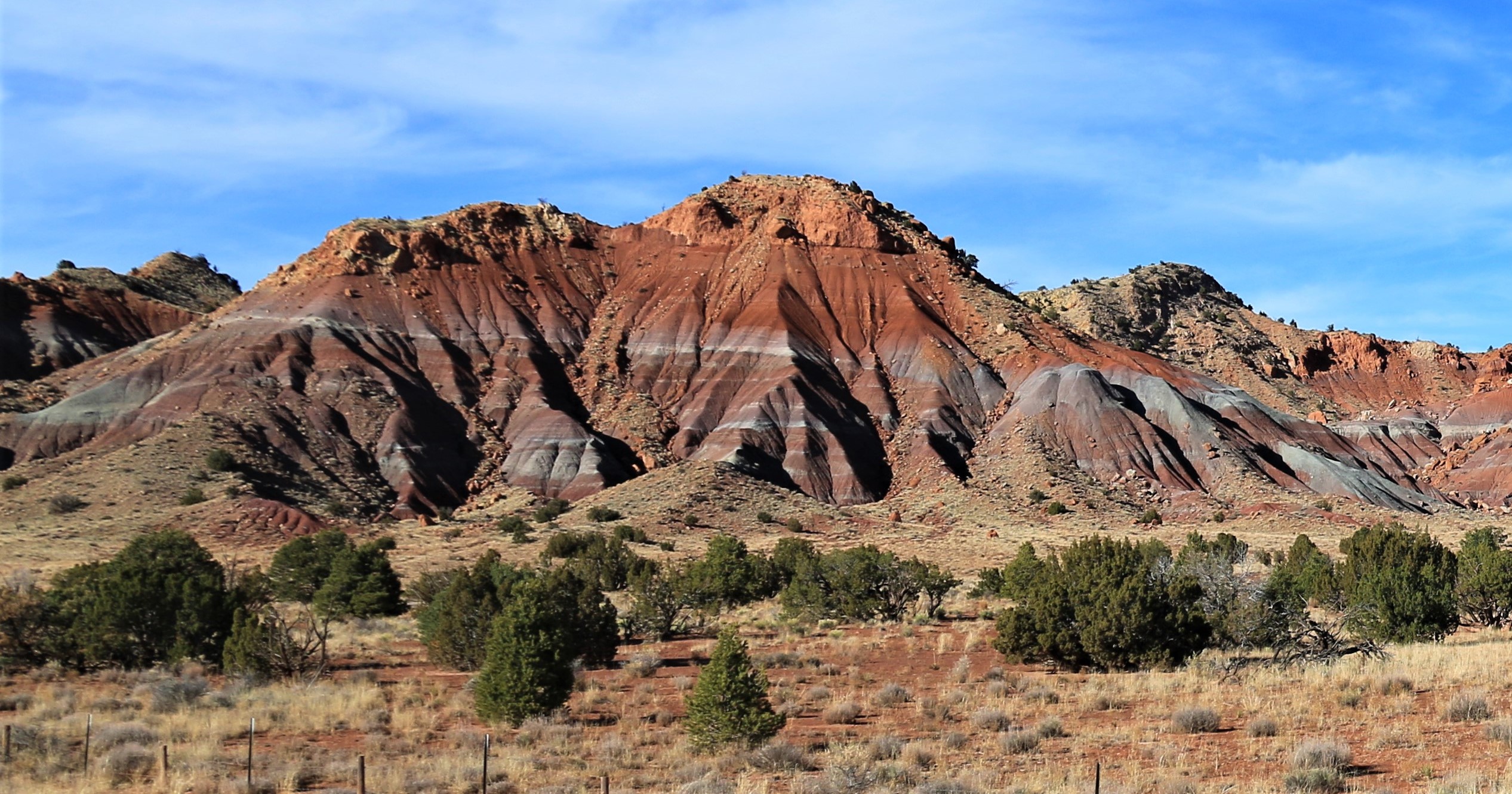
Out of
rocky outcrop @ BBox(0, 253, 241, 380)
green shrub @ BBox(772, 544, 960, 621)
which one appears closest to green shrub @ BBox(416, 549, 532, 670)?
green shrub @ BBox(772, 544, 960, 621)

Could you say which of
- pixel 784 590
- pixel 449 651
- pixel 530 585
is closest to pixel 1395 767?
pixel 530 585

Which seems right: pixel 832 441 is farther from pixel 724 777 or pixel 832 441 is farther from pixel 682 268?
pixel 724 777

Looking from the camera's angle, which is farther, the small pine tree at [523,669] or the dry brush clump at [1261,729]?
the small pine tree at [523,669]

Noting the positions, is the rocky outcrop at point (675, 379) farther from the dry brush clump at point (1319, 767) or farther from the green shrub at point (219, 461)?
the dry brush clump at point (1319, 767)

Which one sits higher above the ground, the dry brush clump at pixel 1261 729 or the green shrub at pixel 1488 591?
the green shrub at pixel 1488 591

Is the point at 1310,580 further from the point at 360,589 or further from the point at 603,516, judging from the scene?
the point at 603,516

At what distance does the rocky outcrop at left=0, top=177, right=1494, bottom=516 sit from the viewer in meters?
78.8

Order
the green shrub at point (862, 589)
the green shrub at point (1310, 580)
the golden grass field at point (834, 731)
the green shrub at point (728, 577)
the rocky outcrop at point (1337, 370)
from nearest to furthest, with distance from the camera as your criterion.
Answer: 1. the golden grass field at point (834, 731)
2. the green shrub at point (1310, 580)
3. the green shrub at point (862, 589)
4. the green shrub at point (728, 577)
5. the rocky outcrop at point (1337, 370)

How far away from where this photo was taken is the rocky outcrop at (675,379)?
258 ft

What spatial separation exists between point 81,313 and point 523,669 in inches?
3767

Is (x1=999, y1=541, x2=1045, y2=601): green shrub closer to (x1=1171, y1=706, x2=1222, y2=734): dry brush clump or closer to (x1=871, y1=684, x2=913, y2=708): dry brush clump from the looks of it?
(x1=871, y1=684, x2=913, y2=708): dry brush clump

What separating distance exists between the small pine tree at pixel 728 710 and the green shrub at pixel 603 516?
48.6 meters

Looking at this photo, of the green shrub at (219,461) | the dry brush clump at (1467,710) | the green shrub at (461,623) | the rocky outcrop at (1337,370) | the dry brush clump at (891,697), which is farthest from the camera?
the rocky outcrop at (1337,370)

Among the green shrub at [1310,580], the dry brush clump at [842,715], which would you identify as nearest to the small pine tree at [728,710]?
the dry brush clump at [842,715]
